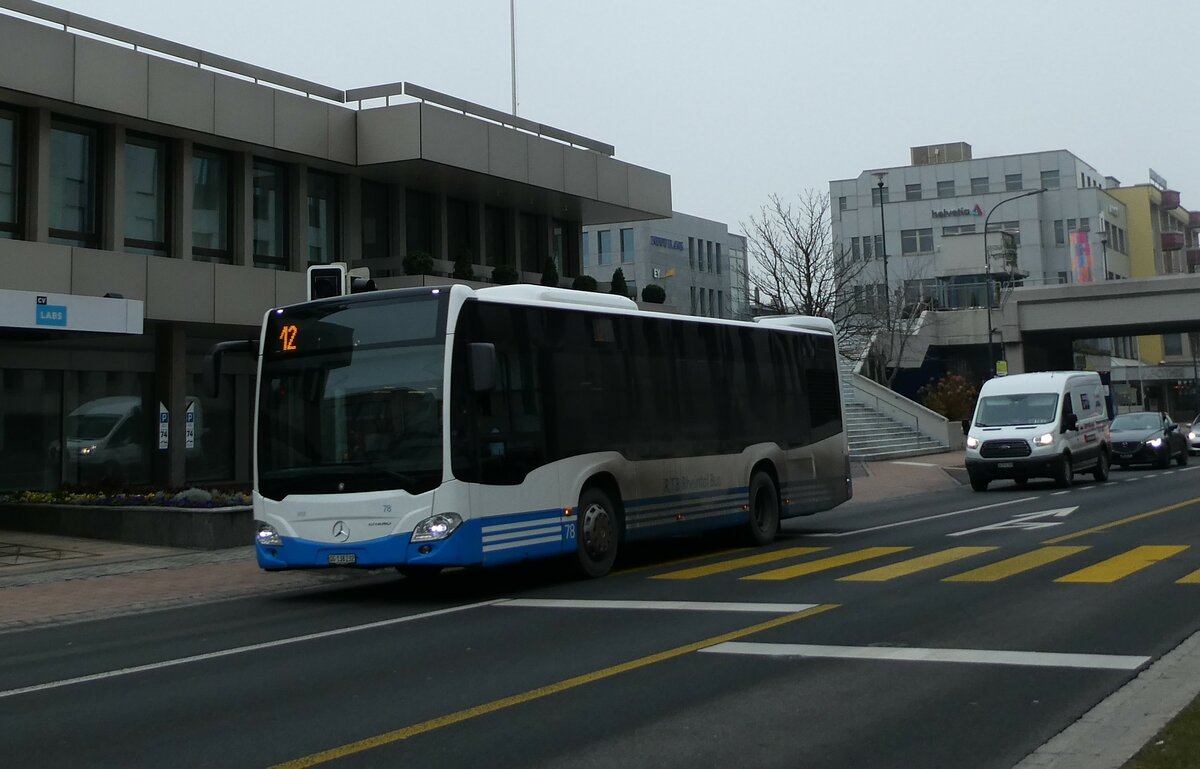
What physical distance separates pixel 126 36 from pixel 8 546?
10774 millimetres

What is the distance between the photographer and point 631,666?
8.91 metres

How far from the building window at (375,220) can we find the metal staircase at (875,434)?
54.8 ft

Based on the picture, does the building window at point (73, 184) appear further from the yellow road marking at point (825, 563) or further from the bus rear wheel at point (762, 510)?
the yellow road marking at point (825, 563)

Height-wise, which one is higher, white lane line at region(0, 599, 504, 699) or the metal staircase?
the metal staircase

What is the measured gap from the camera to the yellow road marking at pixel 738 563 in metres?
14.8

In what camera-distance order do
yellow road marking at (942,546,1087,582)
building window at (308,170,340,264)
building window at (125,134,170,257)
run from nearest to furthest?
yellow road marking at (942,546,1087,582) → building window at (125,134,170,257) → building window at (308,170,340,264)

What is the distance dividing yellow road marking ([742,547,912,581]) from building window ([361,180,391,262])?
61.6 ft

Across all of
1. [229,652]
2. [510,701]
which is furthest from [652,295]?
[510,701]

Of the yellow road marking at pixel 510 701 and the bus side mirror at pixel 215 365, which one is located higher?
the bus side mirror at pixel 215 365

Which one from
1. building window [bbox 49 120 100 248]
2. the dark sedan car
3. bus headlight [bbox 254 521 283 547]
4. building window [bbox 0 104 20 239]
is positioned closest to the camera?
bus headlight [bbox 254 521 283 547]

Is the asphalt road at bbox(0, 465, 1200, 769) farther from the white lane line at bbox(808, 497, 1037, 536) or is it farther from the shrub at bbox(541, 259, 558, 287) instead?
the shrub at bbox(541, 259, 558, 287)

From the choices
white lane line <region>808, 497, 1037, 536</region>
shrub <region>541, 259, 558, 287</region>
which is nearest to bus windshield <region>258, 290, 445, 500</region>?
white lane line <region>808, 497, 1037, 536</region>

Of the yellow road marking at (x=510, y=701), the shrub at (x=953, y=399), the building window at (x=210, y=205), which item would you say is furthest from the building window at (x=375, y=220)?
the shrub at (x=953, y=399)

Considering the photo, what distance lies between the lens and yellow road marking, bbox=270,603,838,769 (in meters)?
6.67
